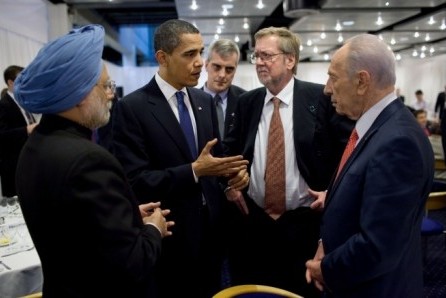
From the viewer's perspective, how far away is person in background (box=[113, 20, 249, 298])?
1925mm

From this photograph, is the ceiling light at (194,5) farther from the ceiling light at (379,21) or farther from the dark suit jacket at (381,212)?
the dark suit jacket at (381,212)

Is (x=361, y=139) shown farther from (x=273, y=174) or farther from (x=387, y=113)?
(x=273, y=174)

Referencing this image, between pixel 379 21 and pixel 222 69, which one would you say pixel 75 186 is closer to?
pixel 222 69

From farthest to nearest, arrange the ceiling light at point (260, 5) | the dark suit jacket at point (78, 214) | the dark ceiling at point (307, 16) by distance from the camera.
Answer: the ceiling light at point (260, 5) < the dark ceiling at point (307, 16) < the dark suit jacket at point (78, 214)

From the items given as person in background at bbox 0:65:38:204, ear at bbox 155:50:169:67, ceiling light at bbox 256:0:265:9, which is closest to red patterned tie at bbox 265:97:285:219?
ear at bbox 155:50:169:67

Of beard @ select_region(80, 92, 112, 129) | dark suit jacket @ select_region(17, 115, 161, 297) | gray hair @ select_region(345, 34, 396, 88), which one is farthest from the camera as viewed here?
gray hair @ select_region(345, 34, 396, 88)

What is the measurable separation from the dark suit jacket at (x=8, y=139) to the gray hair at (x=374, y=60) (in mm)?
3440

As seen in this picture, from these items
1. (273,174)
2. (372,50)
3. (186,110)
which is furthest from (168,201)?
(372,50)

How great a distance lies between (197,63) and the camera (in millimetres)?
2062

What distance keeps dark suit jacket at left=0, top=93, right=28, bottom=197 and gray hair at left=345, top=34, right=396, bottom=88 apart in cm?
344

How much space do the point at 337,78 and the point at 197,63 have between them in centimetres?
78

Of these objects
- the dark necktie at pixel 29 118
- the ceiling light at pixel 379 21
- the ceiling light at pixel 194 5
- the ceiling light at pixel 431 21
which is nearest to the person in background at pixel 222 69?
the dark necktie at pixel 29 118

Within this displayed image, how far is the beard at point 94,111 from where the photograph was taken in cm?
121

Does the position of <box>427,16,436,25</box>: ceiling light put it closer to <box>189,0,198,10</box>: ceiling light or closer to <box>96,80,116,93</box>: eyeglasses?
<box>189,0,198,10</box>: ceiling light
